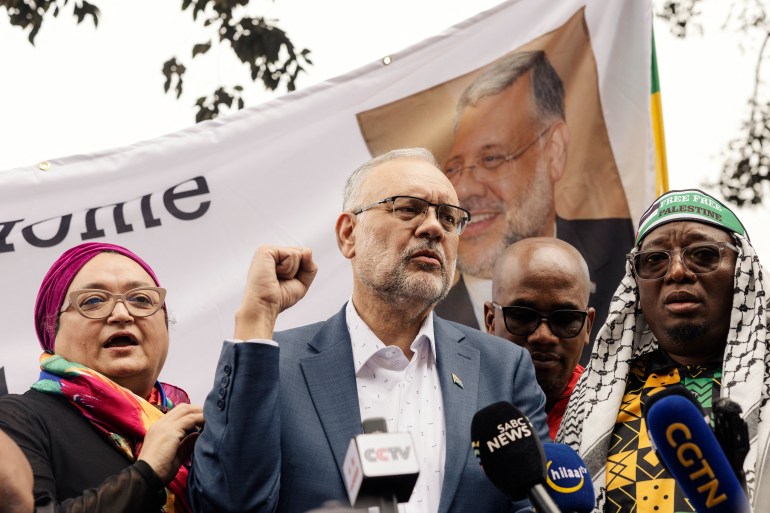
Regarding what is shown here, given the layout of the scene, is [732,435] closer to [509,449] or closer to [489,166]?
[509,449]

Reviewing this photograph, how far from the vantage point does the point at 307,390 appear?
328 centimetres

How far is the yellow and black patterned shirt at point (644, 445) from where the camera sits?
348 centimetres

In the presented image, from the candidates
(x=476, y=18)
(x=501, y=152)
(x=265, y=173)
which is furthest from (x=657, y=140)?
(x=265, y=173)

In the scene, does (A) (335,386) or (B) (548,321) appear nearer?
(A) (335,386)

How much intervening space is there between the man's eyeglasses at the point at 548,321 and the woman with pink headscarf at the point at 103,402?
139 cm

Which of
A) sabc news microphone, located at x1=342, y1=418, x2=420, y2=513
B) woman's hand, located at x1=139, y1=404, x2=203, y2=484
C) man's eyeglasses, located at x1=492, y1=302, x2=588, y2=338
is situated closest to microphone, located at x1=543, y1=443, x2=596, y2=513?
sabc news microphone, located at x1=342, y1=418, x2=420, y2=513

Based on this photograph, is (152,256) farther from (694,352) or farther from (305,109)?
(694,352)

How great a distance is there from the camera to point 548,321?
4.36 metres

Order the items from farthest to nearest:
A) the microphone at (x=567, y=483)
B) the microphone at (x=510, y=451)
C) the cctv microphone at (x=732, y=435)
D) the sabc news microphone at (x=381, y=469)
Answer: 1. the microphone at (x=567, y=483)
2. the microphone at (x=510, y=451)
3. the cctv microphone at (x=732, y=435)
4. the sabc news microphone at (x=381, y=469)

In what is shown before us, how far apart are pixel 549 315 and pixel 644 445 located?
2.80ft

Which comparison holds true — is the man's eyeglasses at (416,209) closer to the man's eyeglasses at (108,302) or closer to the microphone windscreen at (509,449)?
the man's eyeglasses at (108,302)

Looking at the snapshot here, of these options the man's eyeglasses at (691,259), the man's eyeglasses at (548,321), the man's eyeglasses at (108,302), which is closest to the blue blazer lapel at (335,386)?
the man's eyeglasses at (108,302)

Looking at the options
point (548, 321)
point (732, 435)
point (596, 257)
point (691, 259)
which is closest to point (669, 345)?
point (691, 259)

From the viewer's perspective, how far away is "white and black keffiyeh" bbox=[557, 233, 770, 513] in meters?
3.51
